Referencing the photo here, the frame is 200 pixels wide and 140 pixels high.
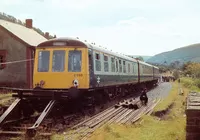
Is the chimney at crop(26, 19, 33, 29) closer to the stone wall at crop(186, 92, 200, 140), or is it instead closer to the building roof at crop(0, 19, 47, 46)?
the building roof at crop(0, 19, 47, 46)

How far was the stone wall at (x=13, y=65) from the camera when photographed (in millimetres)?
29062

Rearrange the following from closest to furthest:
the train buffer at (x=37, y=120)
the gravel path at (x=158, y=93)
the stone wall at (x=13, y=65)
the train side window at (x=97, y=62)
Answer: the train buffer at (x=37, y=120) → the train side window at (x=97, y=62) → the gravel path at (x=158, y=93) → the stone wall at (x=13, y=65)

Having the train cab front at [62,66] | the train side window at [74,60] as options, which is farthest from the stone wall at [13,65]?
the train side window at [74,60]

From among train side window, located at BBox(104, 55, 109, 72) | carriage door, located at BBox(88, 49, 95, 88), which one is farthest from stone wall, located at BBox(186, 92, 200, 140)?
train side window, located at BBox(104, 55, 109, 72)

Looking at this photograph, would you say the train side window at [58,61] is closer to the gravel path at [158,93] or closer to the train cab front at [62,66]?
the train cab front at [62,66]

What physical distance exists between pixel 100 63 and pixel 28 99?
167 inches

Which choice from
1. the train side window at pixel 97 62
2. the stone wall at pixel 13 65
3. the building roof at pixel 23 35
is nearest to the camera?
the train side window at pixel 97 62

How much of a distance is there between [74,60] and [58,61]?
2.29 ft

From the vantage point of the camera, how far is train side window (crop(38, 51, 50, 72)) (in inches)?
568

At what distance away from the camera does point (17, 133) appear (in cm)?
947

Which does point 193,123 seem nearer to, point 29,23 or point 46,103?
point 46,103

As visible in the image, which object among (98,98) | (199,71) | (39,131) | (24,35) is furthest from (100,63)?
(199,71)

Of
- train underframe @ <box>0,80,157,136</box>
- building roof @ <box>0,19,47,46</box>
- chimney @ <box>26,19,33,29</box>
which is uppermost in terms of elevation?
chimney @ <box>26,19,33,29</box>

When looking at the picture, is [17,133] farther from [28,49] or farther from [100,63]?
[28,49]
